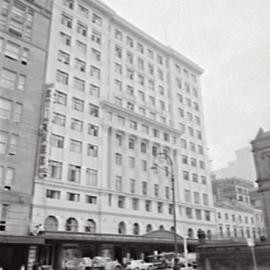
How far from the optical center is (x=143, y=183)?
51.8 metres

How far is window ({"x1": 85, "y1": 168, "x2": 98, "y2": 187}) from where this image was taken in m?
44.5

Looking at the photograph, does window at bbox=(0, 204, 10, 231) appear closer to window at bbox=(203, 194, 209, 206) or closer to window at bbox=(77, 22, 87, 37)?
window at bbox=(77, 22, 87, 37)

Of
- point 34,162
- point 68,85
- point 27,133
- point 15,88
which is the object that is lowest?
point 34,162

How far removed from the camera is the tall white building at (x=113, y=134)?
41875mm

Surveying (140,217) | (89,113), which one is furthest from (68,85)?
(140,217)

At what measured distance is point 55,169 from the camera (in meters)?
41.4

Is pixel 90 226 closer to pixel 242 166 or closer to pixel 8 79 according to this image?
pixel 8 79

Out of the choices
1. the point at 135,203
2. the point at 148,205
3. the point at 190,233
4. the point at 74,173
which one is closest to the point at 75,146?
the point at 74,173

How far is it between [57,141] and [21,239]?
14.0 m

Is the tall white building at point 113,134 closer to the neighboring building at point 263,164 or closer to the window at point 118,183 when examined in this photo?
the window at point 118,183

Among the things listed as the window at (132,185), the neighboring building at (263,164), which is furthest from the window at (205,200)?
the neighboring building at (263,164)

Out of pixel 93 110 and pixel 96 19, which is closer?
pixel 93 110

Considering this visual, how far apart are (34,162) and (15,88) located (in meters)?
8.84

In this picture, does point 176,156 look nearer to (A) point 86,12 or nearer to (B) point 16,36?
(A) point 86,12
